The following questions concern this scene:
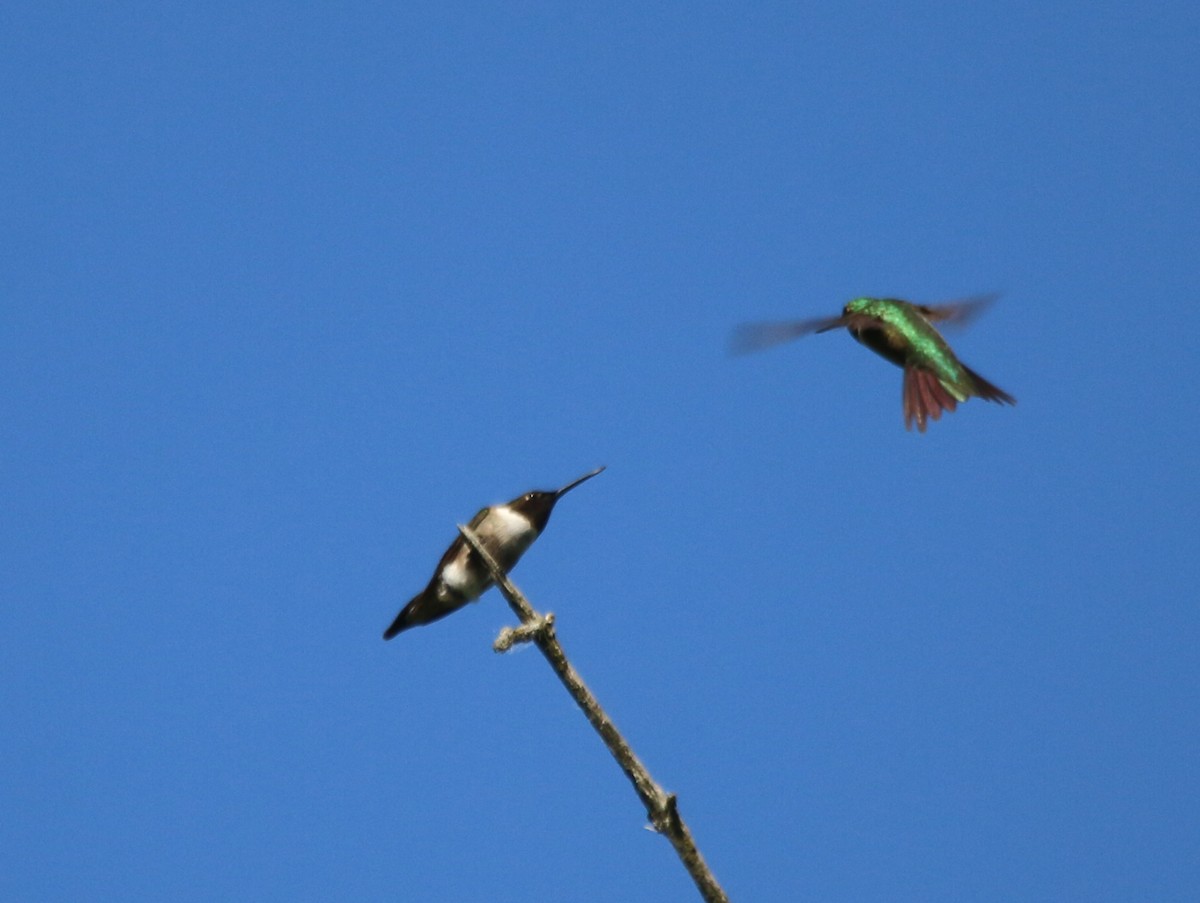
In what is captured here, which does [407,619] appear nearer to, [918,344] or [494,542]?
[494,542]

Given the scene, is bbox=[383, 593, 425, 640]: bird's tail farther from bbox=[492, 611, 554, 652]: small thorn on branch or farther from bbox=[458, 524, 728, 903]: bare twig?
bbox=[458, 524, 728, 903]: bare twig

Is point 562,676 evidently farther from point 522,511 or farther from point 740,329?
point 522,511

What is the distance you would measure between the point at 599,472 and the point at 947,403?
144cm

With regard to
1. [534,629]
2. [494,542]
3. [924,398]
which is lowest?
[534,629]

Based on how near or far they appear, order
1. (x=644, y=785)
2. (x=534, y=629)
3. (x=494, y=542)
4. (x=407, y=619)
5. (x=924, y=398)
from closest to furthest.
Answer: (x=644, y=785)
(x=534, y=629)
(x=924, y=398)
(x=494, y=542)
(x=407, y=619)

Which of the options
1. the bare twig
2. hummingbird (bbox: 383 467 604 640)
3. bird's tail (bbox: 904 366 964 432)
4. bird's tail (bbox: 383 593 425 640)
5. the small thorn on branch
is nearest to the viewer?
the bare twig

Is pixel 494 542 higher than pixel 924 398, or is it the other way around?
pixel 494 542

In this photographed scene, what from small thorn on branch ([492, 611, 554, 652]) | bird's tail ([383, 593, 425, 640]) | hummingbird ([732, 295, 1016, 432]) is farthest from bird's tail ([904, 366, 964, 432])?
small thorn on branch ([492, 611, 554, 652])

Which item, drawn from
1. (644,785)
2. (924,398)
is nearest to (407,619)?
(924,398)

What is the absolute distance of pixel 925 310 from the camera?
6.06 meters

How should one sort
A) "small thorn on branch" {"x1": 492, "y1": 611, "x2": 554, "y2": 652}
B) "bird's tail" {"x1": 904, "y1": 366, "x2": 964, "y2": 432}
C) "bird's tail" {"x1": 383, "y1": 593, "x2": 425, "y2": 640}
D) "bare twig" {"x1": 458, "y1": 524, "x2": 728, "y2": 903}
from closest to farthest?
1. "bare twig" {"x1": 458, "y1": 524, "x2": 728, "y2": 903}
2. "small thorn on branch" {"x1": 492, "y1": 611, "x2": 554, "y2": 652}
3. "bird's tail" {"x1": 904, "y1": 366, "x2": 964, "y2": 432}
4. "bird's tail" {"x1": 383, "y1": 593, "x2": 425, "y2": 640}

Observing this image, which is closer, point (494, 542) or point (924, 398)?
point (924, 398)

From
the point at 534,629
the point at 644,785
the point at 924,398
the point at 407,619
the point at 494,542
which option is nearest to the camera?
the point at 644,785

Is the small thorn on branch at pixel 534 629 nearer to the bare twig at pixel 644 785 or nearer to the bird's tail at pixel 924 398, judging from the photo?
the bare twig at pixel 644 785
